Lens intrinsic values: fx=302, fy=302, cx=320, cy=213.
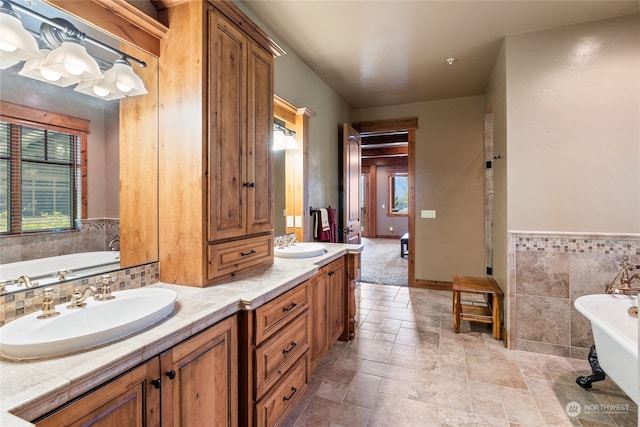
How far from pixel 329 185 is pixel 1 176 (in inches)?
126

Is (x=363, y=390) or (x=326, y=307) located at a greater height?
(x=326, y=307)

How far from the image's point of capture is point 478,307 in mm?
3348

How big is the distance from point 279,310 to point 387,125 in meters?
3.93

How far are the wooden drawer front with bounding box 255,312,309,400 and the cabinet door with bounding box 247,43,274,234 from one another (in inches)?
24.9

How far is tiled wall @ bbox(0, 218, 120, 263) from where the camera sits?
Result: 45.5 inches

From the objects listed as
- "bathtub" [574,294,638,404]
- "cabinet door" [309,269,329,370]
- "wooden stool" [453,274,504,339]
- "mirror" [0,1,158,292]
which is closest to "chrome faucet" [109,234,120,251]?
"mirror" [0,1,158,292]

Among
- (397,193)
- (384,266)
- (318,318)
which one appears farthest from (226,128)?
(397,193)

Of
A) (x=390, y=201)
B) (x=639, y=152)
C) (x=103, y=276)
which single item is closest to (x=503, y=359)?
(x=639, y=152)

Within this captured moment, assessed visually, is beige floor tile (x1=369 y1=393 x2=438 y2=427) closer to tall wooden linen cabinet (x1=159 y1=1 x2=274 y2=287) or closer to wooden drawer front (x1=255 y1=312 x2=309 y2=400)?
wooden drawer front (x1=255 y1=312 x2=309 y2=400)

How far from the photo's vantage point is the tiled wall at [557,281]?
8.19ft

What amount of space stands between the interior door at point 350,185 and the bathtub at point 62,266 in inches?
119

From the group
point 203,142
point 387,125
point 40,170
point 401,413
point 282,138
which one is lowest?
point 401,413

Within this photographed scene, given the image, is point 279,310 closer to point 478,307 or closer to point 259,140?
point 259,140

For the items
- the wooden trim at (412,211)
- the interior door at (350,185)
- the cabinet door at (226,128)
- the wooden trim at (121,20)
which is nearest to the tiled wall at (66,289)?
the cabinet door at (226,128)
